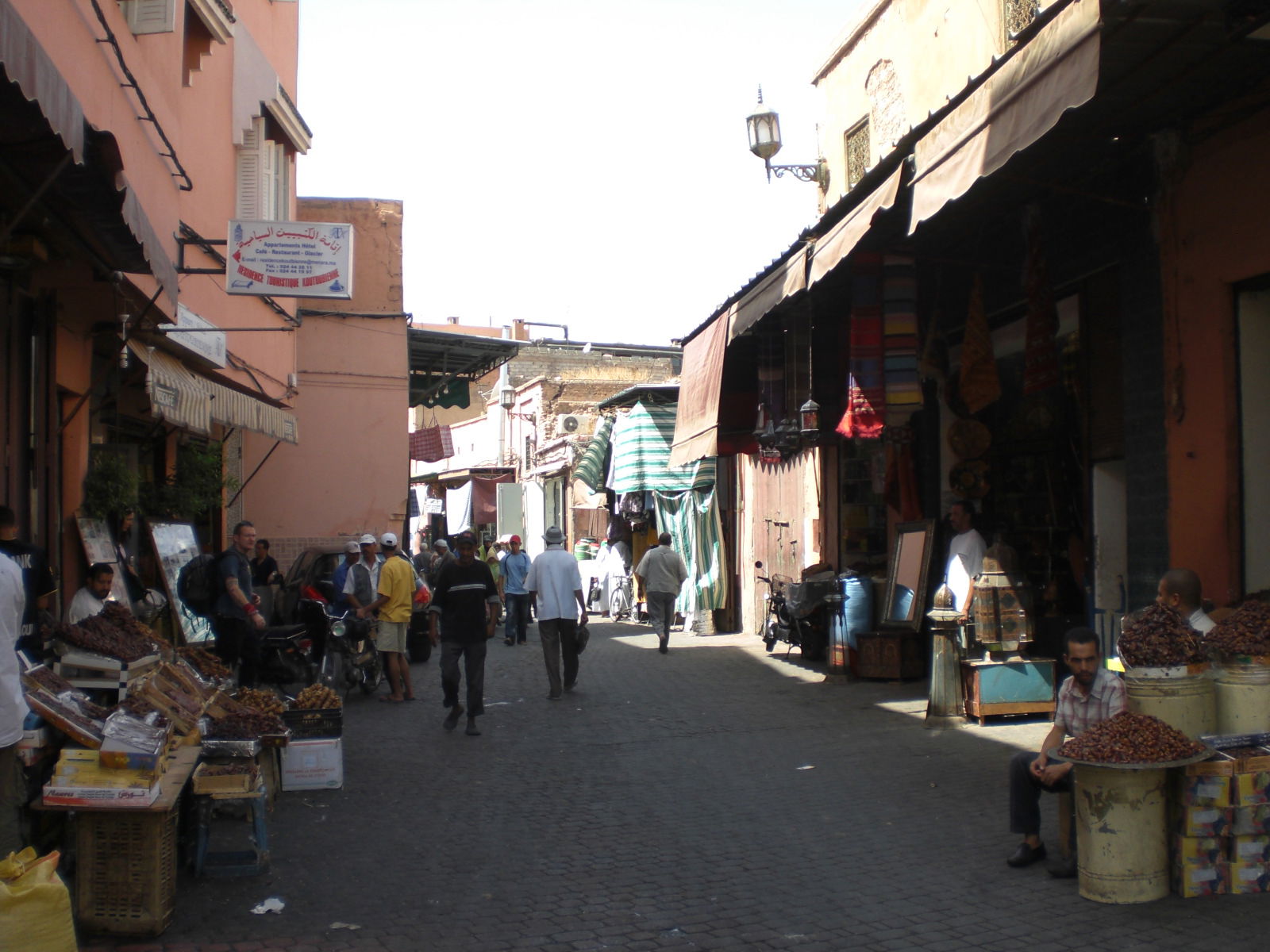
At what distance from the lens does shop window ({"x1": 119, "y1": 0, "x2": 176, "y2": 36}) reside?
30.5ft

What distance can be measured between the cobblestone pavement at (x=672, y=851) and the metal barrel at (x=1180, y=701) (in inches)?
32.9

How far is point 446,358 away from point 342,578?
12.0 metres

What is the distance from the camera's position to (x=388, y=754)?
9438 millimetres

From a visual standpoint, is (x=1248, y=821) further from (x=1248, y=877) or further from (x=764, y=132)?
(x=764, y=132)

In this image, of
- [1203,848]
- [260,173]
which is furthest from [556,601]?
[1203,848]

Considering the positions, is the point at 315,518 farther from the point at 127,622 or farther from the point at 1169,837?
the point at 1169,837

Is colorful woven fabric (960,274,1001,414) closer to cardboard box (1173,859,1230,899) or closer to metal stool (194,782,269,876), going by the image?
cardboard box (1173,859,1230,899)

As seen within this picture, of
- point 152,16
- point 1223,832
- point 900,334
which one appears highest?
point 152,16

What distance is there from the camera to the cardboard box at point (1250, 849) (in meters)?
5.27

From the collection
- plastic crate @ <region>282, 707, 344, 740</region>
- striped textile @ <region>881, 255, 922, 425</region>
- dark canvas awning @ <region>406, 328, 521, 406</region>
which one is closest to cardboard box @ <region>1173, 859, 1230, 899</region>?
plastic crate @ <region>282, 707, 344, 740</region>

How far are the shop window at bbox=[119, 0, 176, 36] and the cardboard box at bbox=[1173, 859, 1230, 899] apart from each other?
30.5ft

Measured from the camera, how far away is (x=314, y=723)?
7.93 meters

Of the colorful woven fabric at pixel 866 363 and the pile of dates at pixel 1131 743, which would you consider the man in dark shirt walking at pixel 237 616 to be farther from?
the pile of dates at pixel 1131 743

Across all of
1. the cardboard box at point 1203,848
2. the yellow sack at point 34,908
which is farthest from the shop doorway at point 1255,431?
the yellow sack at point 34,908
